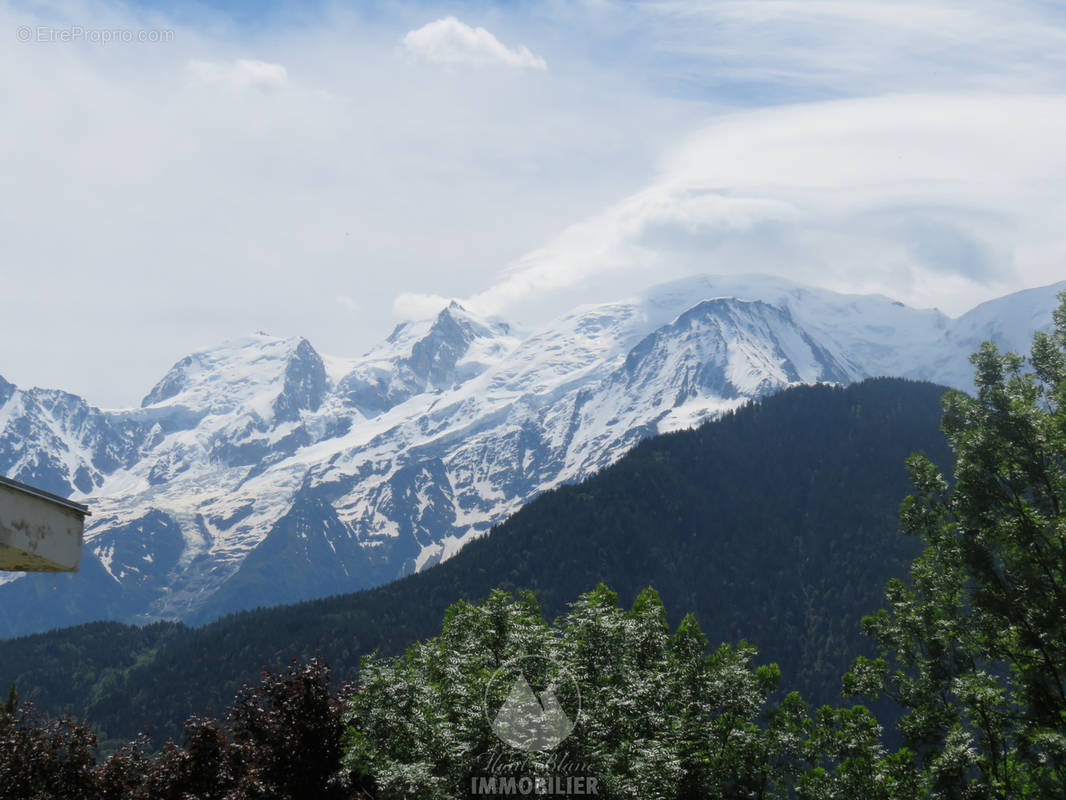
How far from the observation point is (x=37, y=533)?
5.56m

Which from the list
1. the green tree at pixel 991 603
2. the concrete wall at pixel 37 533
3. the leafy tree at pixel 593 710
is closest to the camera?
the concrete wall at pixel 37 533

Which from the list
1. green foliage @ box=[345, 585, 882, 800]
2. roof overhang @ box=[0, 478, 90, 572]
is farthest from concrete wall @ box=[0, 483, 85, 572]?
green foliage @ box=[345, 585, 882, 800]

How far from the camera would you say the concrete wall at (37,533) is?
5359mm

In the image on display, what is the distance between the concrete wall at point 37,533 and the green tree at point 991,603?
28.6 meters

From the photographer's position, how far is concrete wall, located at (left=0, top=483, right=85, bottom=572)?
211 inches

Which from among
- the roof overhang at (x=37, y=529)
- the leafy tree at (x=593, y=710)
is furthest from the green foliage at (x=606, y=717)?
the roof overhang at (x=37, y=529)

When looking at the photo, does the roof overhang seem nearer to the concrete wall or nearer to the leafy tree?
the concrete wall

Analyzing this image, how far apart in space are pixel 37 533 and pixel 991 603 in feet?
105

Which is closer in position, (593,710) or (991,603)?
(593,710)

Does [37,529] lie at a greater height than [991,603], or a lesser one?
lesser

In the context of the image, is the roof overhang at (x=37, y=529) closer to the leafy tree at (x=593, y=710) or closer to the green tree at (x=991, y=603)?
the leafy tree at (x=593, y=710)

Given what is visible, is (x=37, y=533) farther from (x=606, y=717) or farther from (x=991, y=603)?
(x=991, y=603)

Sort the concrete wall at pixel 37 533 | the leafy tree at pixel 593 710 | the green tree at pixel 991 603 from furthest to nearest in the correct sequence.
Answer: the green tree at pixel 991 603 → the leafy tree at pixel 593 710 → the concrete wall at pixel 37 533

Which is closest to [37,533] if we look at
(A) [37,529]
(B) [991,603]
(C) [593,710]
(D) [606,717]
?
(A) [37,529]
